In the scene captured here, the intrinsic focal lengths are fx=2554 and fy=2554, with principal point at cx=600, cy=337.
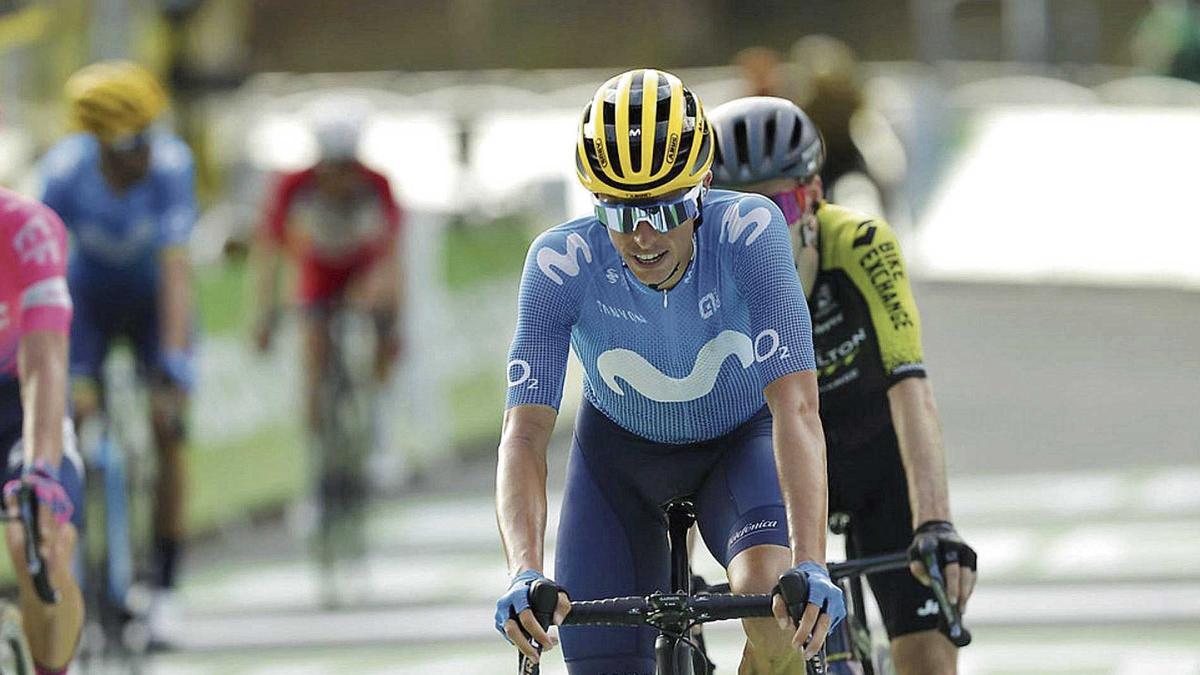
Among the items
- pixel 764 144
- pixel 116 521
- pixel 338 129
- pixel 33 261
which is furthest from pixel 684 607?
pixel 338 129

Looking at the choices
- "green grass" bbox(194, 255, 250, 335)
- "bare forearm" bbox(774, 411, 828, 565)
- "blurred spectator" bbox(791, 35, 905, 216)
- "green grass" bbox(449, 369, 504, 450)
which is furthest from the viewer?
"green grass" bbox(449, 369, 504, 450)

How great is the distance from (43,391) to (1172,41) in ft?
47.7

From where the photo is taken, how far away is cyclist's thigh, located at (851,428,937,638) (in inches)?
249

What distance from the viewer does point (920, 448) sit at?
5902mm

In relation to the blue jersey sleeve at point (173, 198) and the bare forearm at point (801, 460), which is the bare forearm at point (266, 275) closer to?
the blue jersey sleeve at point (173, 198)

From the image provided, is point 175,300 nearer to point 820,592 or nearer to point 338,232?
point 338,232

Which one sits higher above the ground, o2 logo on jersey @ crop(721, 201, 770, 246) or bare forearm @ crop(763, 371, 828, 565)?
o2 logo on jersey @ crop(721, 201, 770, 246)

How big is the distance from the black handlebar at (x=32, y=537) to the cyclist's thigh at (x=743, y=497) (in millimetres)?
1708

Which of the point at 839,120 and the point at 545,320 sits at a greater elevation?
the point at 839,120

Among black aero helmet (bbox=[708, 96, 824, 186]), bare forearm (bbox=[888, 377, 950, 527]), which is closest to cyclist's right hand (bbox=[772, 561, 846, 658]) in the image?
bare forearm (bbox=[888, 377, 950, 527])

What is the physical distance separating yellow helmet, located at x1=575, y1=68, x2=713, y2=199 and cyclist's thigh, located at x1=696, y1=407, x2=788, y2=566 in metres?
0.73

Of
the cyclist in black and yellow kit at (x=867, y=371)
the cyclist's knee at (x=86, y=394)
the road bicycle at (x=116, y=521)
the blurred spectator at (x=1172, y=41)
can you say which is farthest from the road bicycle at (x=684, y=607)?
the blurred spectator at (x=1172, y=41)

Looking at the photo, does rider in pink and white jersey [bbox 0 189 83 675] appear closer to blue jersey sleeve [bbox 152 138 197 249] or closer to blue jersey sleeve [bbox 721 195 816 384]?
blue jersey sleeve [bbox 721 195 816 384]

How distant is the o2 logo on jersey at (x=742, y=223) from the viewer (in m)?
5.28
